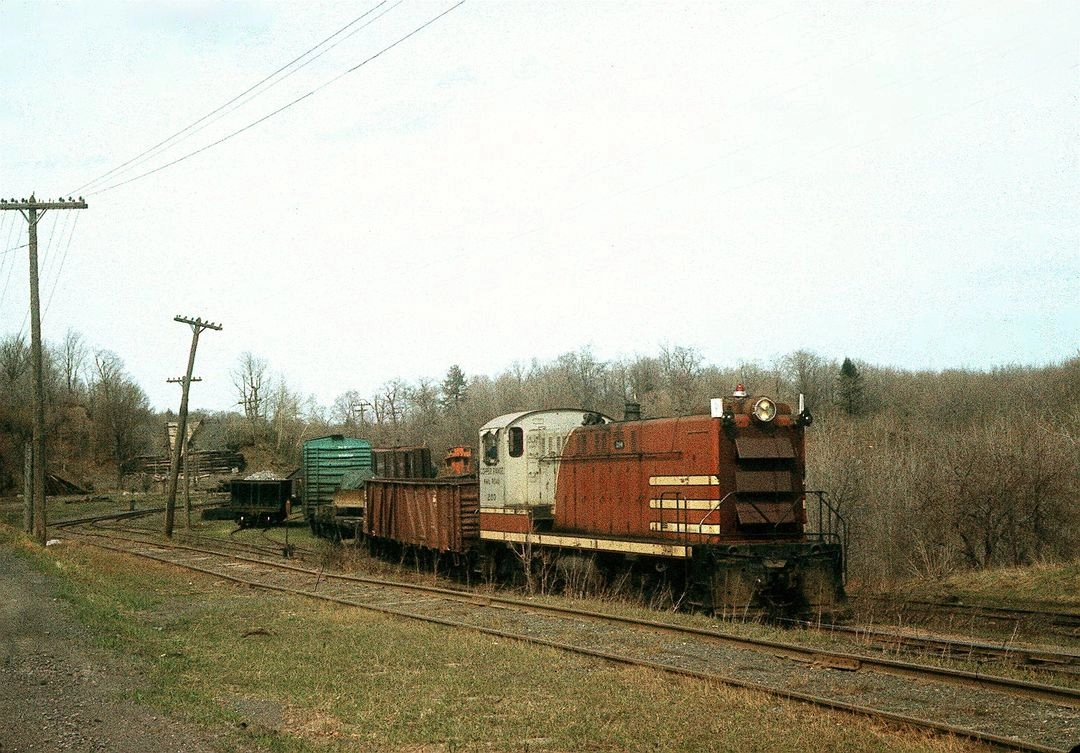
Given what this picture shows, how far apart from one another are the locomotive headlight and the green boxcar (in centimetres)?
2323

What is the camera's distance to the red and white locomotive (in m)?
13.9

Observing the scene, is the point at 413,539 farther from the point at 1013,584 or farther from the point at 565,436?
the point at 1013,584

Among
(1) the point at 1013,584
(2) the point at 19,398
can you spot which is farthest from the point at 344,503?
(2) the point at 19,398

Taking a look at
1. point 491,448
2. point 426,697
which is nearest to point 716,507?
point 491,448

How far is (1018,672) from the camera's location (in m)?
10.0

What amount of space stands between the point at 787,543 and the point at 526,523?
6.06 meters

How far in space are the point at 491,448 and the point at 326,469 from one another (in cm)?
1886

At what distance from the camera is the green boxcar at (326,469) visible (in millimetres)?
36491

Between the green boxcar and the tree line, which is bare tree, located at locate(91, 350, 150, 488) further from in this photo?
the green boxcar

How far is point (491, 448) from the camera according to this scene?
65.3 feet

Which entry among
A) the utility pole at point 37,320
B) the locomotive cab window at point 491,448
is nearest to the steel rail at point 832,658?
the locomotive cab window at point 491,448

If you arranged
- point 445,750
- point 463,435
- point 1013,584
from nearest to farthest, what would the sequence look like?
1. point 445,750
2. point 1013,584
3. point 463,435

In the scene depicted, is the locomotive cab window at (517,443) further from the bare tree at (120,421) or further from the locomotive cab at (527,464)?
the bare tree at (120,421)

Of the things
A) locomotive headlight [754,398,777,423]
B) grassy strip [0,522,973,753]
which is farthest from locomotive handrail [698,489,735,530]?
grassy strip [0,522,973,753]
